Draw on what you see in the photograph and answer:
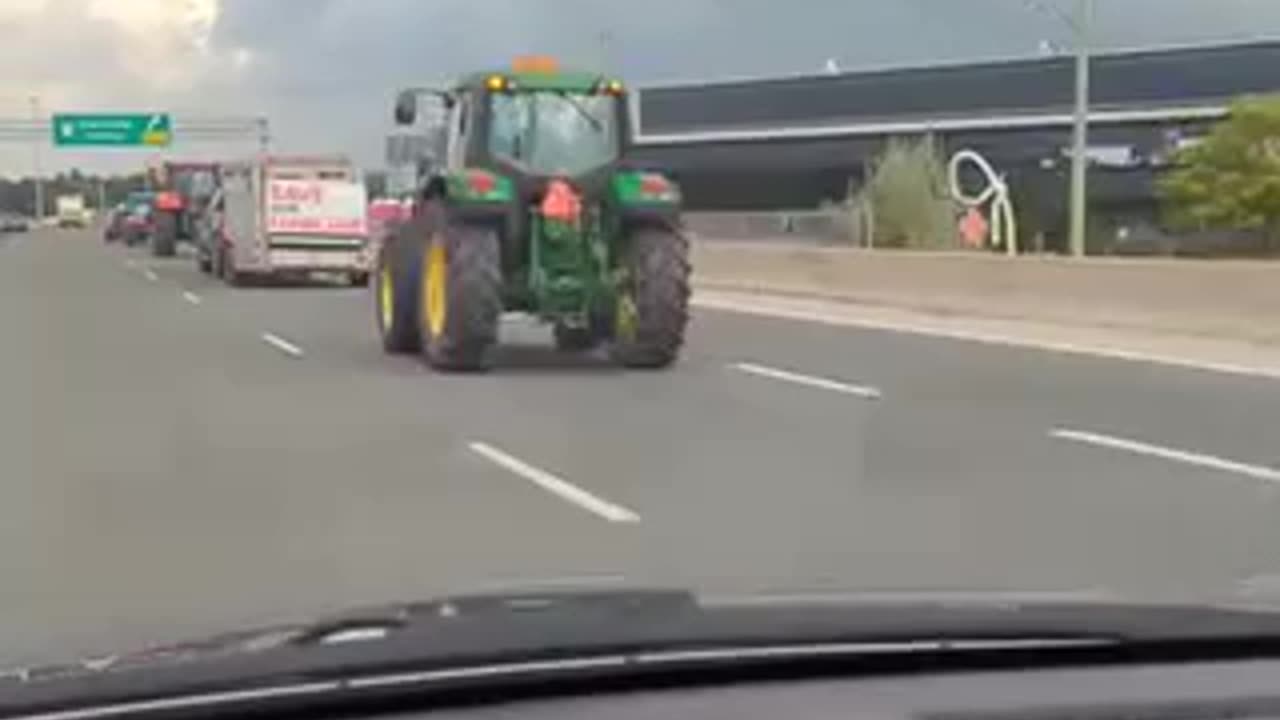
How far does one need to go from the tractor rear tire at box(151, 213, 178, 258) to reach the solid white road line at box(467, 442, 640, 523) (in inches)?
1917

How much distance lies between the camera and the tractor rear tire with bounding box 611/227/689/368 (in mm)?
18859

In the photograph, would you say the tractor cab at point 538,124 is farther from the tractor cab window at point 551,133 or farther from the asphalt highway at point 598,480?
the asphalt highway at point 598,480

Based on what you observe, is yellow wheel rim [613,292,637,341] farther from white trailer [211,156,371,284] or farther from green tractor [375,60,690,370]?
white trailer [211,156,371,284]

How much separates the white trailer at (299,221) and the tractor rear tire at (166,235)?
62.6ft

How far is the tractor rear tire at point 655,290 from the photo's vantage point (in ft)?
61.9

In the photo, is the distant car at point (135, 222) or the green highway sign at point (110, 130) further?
the green highway sign at point (110, 130)

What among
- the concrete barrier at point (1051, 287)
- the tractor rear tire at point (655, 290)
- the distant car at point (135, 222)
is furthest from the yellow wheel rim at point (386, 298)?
the distant car at point (135, 222)

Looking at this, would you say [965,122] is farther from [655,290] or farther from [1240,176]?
[655,290]

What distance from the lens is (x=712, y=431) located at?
47.2ft

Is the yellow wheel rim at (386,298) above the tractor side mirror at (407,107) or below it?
below

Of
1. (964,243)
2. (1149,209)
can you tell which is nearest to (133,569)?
(964,243)

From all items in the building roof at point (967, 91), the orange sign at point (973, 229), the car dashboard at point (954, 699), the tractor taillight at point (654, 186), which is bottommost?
the orange sign at point (973, 229)

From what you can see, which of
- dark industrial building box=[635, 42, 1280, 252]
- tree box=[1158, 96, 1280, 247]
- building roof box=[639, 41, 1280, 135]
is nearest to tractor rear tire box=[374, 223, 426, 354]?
tree box=[1158, 96, 1280, 247]

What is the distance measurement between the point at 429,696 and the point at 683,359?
17.6m
